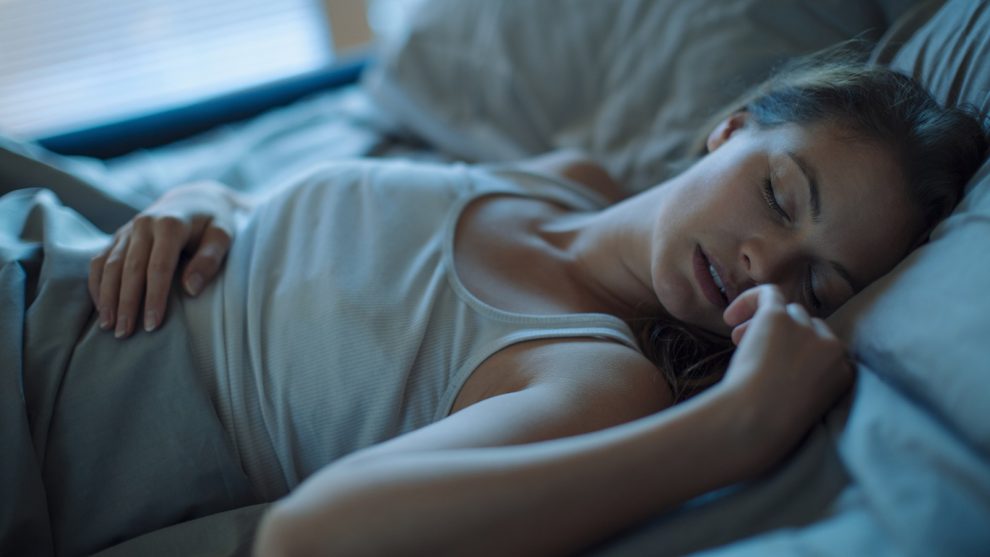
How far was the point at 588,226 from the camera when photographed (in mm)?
1139

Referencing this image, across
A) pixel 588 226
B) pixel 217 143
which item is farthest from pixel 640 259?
pixel 217 143

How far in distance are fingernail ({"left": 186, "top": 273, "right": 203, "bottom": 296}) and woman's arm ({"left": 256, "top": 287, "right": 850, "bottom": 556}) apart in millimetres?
403

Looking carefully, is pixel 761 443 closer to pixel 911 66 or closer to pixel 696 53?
pixel 911 66

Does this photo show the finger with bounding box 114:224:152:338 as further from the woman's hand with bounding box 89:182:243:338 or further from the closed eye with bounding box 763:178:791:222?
the closed eye with bounding box 763:178:791:222

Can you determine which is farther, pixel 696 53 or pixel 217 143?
pixel 217 143

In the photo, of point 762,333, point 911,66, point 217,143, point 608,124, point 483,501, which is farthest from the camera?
point 217,143

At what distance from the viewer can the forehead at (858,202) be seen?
2.68ft

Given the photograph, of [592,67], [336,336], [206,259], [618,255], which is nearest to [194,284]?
[206,259]

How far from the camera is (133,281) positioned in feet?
2.88

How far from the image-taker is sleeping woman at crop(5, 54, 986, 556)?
26.2 inches

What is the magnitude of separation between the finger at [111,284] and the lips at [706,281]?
2.26ft

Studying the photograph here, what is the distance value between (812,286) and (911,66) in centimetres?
35

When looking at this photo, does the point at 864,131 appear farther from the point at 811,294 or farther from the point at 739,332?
the point at 739,332

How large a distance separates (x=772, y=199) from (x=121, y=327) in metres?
0.76
